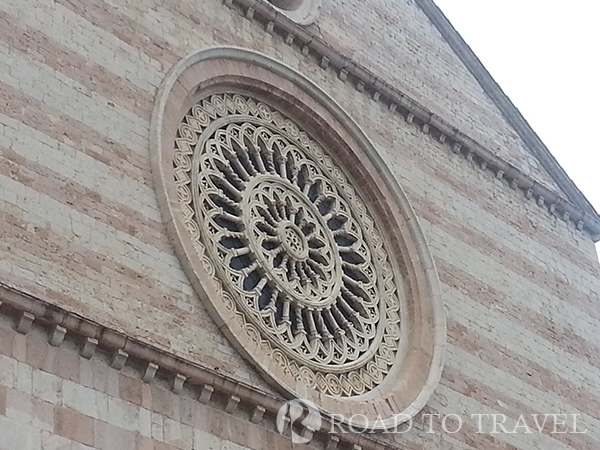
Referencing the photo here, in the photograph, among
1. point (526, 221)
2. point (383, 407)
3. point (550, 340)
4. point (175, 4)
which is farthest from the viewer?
point (526, 221)

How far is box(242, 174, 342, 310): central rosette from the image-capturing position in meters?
11.1

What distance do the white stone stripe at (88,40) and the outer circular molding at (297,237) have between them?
0.22 metres

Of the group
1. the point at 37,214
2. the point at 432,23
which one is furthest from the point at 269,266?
the point at 432,23

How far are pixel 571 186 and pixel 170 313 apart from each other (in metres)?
7.10

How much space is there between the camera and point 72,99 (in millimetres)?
9992

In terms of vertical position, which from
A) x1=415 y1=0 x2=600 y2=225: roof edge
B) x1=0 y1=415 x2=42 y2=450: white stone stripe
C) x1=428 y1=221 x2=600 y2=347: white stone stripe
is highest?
x1=415 y1=0 x2=600 y2=225: roof edge

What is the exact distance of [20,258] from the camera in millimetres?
8797

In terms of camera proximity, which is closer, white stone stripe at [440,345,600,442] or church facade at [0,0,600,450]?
church facade at [0,0,600,450]

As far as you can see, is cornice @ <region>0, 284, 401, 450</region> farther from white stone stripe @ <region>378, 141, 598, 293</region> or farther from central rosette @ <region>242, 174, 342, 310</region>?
white stone stripe @ <region>378, 141, 598, 293</region>

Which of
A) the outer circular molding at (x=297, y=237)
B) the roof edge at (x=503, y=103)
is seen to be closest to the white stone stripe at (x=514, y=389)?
the outer circular molding at (x=297, y=237)

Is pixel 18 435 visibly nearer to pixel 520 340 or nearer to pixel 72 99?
pixel 72 99

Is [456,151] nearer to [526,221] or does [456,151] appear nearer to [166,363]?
[526,221]

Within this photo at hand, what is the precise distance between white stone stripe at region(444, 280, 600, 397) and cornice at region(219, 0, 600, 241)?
6.62 feet

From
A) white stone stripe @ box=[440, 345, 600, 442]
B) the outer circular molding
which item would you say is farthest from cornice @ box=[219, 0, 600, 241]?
white stone stripe @ box=[440, 345, 600, 442]
